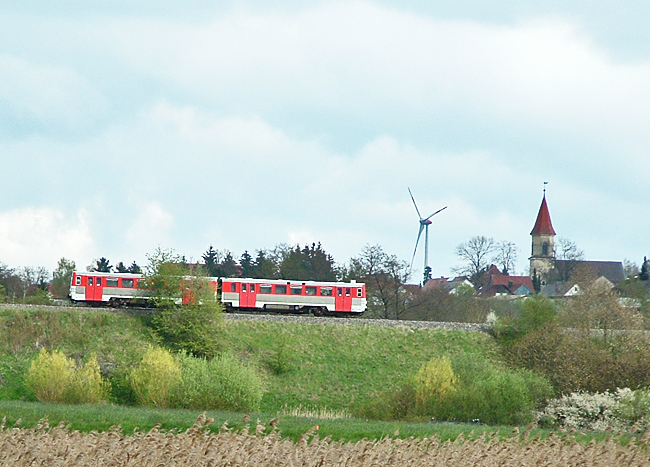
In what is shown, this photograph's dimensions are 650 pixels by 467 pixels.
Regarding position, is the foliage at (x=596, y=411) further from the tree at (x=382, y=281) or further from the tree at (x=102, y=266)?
the tree at (x=102, y=266)

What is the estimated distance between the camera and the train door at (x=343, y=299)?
52.1 metres

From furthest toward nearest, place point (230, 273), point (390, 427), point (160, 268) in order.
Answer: point (230, 273) < point (160, 268) < point (390, 427)

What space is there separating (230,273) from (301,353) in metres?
42.8

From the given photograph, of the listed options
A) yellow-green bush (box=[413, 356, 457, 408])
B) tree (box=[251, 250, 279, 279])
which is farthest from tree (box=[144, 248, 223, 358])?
tree (box=[251, 250, 279, 279])

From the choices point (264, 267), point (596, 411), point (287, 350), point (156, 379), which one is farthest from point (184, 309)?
point (264, 267)

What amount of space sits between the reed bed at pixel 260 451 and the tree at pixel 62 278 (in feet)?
253

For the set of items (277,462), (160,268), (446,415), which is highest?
(160,268)

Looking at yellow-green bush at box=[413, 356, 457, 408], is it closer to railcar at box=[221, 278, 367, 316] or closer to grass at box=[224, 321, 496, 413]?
grass at box=[224, 321, 496, 413]

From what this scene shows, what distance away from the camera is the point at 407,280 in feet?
223

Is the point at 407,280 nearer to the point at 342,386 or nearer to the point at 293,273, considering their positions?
the point at 293,273

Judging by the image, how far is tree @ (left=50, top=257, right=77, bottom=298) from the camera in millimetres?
86125

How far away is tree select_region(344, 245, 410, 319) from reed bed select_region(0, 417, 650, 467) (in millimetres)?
52719

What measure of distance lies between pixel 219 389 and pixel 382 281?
111 ft

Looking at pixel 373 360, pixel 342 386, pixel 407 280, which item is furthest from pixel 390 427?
pixel 407 280
